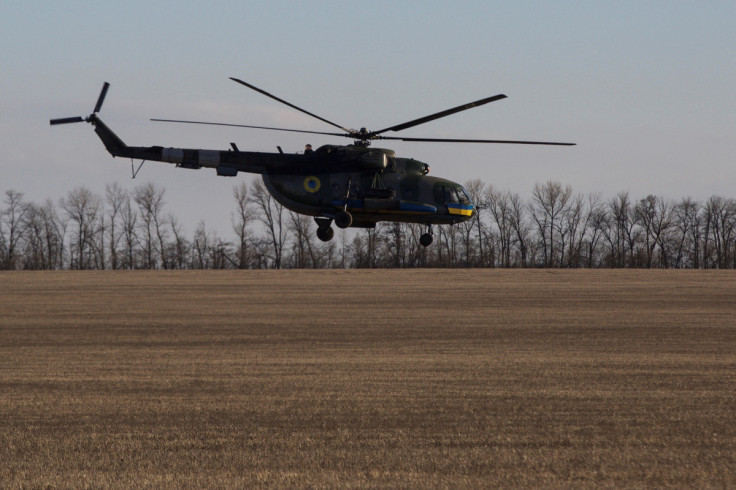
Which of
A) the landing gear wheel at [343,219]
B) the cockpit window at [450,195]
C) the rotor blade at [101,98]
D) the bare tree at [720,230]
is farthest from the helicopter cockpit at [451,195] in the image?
the bare tree at [720,230]

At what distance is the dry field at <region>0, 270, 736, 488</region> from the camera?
16719 millimetres

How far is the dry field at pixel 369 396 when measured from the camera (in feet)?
54.9

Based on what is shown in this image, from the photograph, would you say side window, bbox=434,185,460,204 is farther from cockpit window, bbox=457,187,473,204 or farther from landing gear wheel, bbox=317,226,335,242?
landing gear wheel, bbox=317,226,335,242

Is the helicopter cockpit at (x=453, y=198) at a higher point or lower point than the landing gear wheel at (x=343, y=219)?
higher

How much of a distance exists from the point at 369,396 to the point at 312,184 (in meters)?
5.46

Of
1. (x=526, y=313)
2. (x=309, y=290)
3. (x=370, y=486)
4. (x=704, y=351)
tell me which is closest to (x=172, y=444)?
(x=370, y=486)

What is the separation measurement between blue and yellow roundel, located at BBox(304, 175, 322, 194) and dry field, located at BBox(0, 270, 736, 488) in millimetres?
4548

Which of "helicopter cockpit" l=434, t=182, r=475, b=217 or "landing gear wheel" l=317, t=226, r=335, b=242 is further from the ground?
"helicopter cockpit" l=434, t=182, r=475, b=217

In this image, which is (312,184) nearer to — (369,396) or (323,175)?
(323,175)

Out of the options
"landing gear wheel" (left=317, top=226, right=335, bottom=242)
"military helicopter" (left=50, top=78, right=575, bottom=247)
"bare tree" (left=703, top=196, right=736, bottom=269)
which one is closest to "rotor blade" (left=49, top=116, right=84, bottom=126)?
"military helicopter" (left=50, top=78, right=575, bottom=247)

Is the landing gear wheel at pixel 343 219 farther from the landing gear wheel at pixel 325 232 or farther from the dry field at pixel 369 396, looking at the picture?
the dry field at pixel 369 396

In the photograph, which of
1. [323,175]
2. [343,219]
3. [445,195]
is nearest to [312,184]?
[323,175]

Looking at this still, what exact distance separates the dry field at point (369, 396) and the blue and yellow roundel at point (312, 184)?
179 inches

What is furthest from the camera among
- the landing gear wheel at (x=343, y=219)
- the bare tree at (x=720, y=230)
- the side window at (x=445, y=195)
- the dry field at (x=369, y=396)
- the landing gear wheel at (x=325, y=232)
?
the bare tree at (x=720, y=230)
